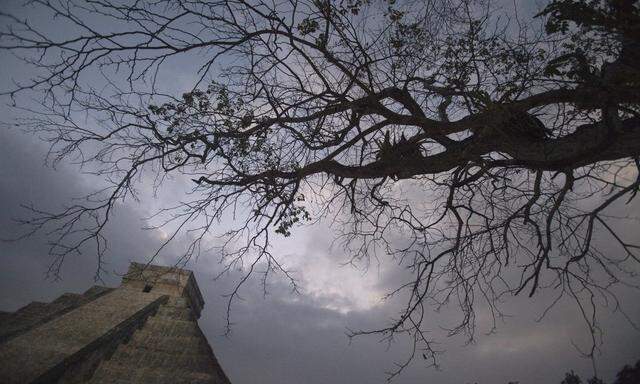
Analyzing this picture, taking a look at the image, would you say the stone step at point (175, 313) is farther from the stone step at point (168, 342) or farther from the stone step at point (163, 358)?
the stone step at point (163, 358)

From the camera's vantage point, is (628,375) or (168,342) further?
(628,375)

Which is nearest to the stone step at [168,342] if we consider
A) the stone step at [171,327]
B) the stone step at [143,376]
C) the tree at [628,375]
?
the stone step at [171,327]

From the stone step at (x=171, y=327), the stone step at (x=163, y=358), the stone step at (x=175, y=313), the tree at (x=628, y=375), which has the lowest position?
the tree at (x=628, y=375)

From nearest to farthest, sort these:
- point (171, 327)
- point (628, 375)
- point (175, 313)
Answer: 1. point (171, 327)
2. point (175, 313)
3. point (628, 375)

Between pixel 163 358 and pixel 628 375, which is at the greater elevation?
pixel 163 358

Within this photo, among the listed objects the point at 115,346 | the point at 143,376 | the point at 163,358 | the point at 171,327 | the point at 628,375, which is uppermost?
the point at 171,327

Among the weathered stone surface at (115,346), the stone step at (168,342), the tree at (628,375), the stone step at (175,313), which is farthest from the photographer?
the tree at (628,375)

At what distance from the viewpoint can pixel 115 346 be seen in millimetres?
8797

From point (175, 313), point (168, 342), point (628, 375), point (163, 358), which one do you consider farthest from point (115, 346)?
point (628, 375)

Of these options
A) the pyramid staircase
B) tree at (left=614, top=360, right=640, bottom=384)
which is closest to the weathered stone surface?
the pyramid staircase

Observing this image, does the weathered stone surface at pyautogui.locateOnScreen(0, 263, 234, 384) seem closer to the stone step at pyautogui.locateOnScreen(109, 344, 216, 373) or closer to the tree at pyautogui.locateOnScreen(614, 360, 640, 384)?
the stone step at pyautogui.locateOnScreen(109, 344, 216, 373)

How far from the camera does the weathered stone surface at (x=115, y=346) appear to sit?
712 cm

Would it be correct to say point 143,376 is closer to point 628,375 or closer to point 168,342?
point 168,342

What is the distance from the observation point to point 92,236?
4211 millimetres
